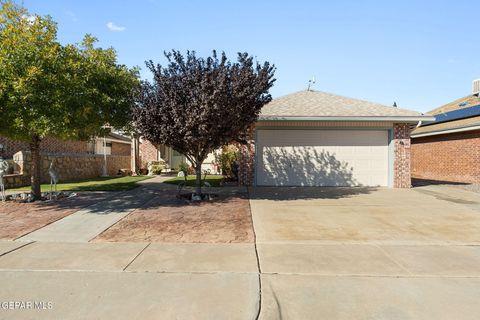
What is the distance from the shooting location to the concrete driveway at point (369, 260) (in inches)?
131

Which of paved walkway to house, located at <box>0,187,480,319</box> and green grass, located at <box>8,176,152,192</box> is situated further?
green grass, located at <box>8,176,152,192</box>

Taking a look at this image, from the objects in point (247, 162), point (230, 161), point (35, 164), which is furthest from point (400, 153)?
point (35, 164)

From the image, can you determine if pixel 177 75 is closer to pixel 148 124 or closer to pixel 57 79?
pixel 148 124

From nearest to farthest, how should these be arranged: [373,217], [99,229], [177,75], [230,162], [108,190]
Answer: [99,229]
[373,217]
[177,75]
[108,190]
[230,162]

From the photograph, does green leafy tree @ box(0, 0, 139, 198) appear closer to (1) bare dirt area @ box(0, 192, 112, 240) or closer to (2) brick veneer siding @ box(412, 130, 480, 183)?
(1) bare dirt area @ box(0, 192, 112, 240)

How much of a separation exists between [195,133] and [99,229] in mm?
3412

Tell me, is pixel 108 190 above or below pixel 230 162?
below

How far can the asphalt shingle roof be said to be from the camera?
12.6 m

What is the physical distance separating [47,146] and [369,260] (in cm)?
1778

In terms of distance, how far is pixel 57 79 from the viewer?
757cm

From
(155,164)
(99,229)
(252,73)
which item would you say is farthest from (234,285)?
(155,164)

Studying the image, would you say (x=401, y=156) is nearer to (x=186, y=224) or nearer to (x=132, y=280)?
(x=186, y=224)

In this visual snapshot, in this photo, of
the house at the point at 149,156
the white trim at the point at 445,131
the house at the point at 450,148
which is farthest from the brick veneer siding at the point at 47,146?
the house at the point at 450,148

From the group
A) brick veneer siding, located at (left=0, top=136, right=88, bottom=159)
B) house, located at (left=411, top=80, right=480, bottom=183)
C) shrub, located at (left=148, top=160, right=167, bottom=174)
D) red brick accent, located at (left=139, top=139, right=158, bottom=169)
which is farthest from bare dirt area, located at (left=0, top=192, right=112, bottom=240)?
house, located at (left=411, top=80, right=480, bottom=183)
